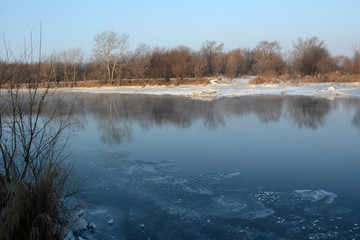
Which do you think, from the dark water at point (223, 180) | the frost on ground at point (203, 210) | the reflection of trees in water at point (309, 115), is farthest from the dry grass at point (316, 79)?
the frost on ground at point (203, 210)

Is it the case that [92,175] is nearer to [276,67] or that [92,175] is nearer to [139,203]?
[139,203]

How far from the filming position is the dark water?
13.2 ft

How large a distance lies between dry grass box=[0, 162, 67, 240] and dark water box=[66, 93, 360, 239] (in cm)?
77

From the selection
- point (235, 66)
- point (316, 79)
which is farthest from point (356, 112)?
point (235, 66)

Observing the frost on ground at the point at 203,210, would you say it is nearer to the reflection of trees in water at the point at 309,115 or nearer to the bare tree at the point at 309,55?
the reflection of trees in water at the point at 309,115

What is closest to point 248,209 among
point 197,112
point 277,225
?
point 277,225

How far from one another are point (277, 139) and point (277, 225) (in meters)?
4.75

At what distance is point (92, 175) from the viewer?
6.13m

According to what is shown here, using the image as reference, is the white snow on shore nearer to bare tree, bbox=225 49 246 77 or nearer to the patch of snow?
bare tree, bbox=225 49 246 77

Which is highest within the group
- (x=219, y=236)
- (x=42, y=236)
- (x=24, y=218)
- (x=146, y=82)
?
(x=146, y=82)

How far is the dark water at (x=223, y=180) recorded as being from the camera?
4016 mm

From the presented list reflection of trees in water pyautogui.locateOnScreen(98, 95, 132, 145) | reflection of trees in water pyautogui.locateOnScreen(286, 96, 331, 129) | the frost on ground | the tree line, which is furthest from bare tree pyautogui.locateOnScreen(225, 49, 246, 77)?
the frost on ground

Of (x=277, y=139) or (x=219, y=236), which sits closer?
(x=219, y=236)

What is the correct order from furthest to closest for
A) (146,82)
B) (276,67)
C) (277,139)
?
(276,67) < (146,82) < (277,139)
